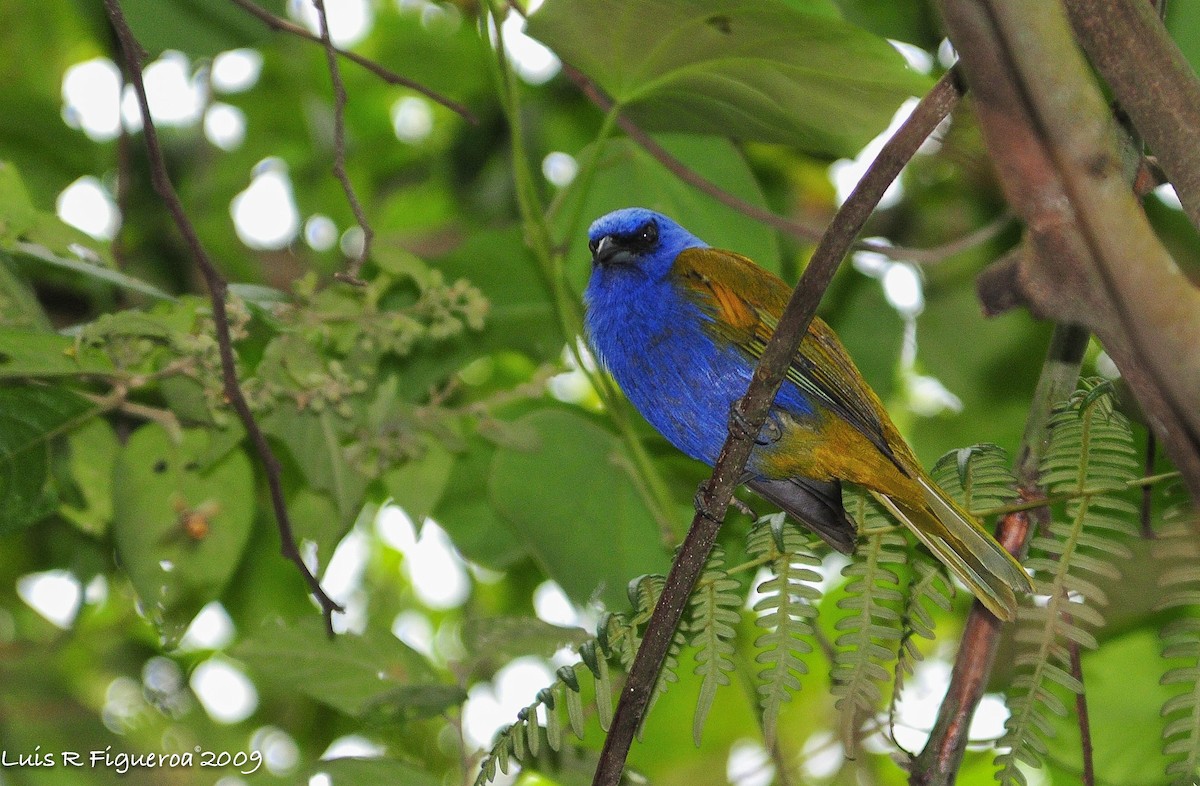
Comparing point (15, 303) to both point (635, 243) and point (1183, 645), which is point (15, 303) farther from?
point (1183, 645)

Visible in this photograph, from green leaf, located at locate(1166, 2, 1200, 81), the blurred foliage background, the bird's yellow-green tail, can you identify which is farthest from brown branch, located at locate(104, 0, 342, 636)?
green leaf, located at locate(1166, 2, 1200, 81)

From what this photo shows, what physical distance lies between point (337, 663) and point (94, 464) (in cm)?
89

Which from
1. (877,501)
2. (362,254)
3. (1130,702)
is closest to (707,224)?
(877,501)

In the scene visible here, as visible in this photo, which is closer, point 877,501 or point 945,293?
point 877,501

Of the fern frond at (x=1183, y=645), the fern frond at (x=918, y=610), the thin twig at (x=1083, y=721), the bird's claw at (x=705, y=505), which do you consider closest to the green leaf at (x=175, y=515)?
the bird's claw at (x=705, y=505)

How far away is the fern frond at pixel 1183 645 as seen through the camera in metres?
1.98

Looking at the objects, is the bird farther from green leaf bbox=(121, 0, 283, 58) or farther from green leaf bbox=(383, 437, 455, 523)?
green leaf bbox=(121, 0, 283, 58)

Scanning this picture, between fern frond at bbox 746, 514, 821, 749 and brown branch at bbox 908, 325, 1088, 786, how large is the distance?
352 mm

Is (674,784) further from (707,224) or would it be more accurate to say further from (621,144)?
(621,144)

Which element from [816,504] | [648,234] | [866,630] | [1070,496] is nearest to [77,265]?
[648,234]

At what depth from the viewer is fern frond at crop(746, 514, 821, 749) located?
2238mm

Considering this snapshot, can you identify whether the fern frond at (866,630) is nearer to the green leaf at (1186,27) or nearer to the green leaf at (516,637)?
the green leaf at (516,637)

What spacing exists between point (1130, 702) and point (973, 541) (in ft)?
3.29

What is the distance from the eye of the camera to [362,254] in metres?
2.53
